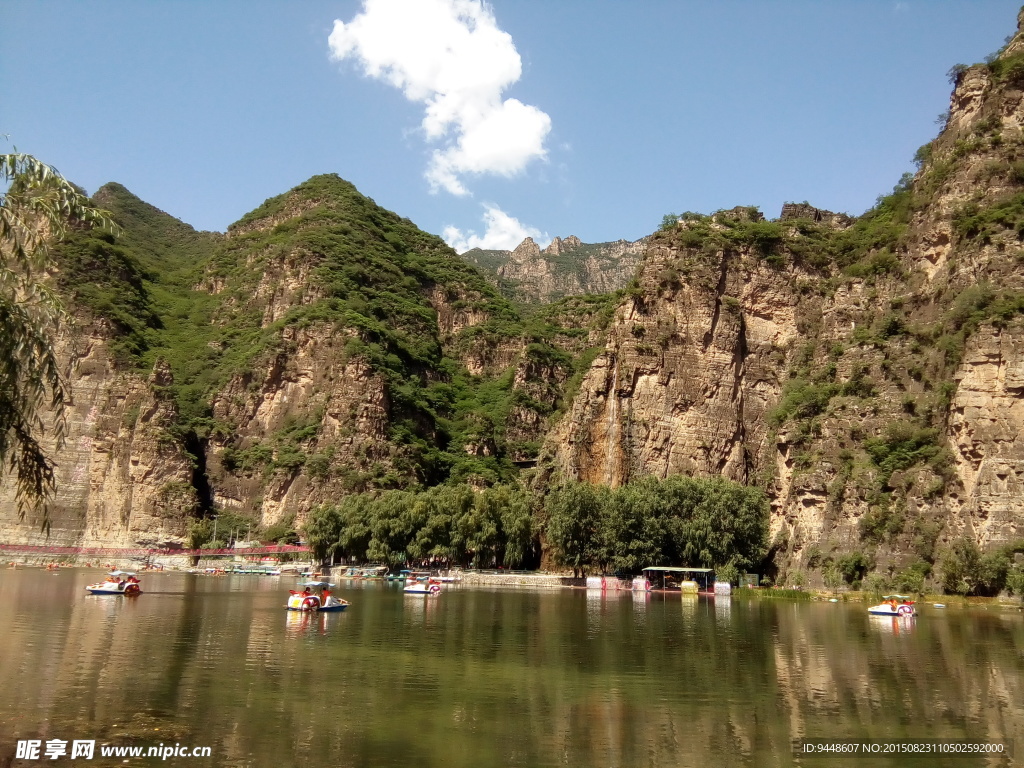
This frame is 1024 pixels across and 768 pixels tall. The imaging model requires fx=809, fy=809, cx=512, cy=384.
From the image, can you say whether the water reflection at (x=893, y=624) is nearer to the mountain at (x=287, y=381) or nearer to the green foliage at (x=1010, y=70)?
the green foliage at (x=1010, y=70)

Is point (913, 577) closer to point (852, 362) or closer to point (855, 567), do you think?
point (855, 567)

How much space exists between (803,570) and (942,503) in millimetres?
15280

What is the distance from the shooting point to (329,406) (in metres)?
141

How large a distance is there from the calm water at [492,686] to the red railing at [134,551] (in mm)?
71637

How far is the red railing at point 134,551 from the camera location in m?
117

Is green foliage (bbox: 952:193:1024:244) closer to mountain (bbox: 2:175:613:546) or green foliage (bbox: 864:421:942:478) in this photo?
green foliage (bbox: 864:421:942:478)

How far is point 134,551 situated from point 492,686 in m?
117

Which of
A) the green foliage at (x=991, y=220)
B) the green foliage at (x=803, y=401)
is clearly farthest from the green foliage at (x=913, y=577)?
the green foliage at (x=991, y=220)

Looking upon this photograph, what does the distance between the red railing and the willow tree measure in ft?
336

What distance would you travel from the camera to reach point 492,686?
2534cm

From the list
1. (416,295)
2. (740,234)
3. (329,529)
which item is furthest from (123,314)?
(740,234)

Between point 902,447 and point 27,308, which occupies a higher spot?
point 902,447

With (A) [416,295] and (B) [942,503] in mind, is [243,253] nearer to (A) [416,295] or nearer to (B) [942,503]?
(A) [416,295]

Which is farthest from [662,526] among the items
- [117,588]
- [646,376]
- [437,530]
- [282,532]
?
[282,532]
